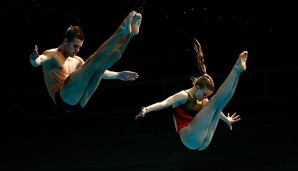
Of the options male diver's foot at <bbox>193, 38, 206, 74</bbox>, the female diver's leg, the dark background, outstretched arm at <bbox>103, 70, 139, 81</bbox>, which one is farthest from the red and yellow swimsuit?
the dark background

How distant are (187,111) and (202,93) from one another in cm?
30

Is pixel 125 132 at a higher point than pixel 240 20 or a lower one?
lower

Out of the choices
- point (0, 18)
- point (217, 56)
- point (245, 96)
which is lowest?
point (245, 96)

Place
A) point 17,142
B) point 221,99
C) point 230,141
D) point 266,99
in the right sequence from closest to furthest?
point 221,99, point 230,141, point 17,142, point 266,99

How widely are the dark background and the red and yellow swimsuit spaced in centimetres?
297

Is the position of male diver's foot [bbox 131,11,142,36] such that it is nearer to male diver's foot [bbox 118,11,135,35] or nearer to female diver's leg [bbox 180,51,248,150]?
male diver's foot [bbox 118,11,135,35]

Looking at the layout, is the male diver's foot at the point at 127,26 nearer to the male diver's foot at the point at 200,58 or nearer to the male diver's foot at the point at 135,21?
the male diver's foot at the point at 135,21

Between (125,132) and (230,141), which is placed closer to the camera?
(230,141)

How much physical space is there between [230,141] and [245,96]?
2.05 meters

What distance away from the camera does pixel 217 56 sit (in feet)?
36.3

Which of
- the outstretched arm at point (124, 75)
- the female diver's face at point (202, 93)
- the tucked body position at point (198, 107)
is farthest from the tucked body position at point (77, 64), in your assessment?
the female diver's face at point (202, 93)

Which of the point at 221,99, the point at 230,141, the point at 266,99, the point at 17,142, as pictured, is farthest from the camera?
the point at 266,99

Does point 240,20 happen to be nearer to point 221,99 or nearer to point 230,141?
point 230,141

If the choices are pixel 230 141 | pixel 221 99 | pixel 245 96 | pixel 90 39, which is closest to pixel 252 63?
pixel 245 96
